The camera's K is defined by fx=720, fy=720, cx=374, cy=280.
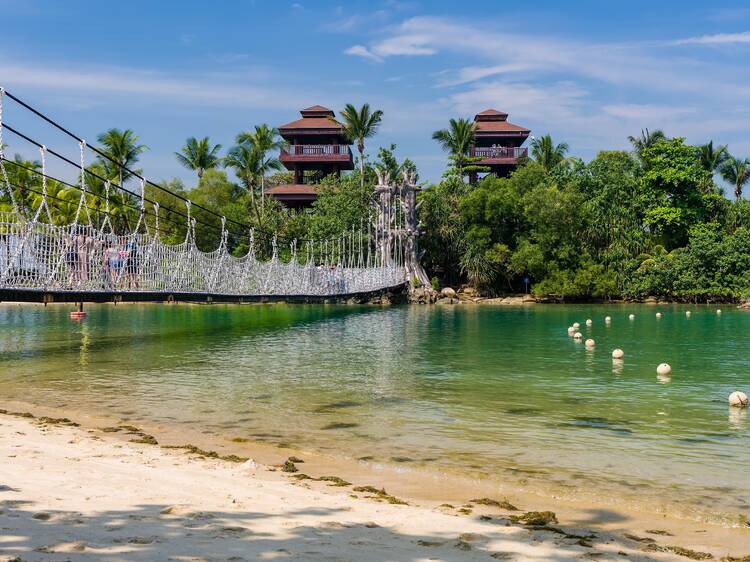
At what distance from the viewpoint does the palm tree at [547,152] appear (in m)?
41.8

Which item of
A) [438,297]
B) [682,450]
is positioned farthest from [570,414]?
[438,297]

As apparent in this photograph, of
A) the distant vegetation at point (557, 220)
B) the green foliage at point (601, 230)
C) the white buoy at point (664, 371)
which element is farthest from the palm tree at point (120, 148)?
the white buoy at point (664, 371)

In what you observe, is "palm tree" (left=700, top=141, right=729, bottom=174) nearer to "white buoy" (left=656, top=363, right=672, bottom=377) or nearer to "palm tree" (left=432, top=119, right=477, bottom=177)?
"palm tree" (left=432, top=119, right=477, bottom=177)

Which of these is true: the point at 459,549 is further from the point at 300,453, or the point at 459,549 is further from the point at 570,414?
the point at 570,414

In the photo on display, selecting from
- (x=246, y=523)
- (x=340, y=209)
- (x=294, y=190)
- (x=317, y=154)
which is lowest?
(x=246, y=523)

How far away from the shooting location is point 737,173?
46375mm

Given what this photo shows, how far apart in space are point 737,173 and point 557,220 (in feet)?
62.5

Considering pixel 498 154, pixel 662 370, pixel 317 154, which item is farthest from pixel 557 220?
pixel 662 370

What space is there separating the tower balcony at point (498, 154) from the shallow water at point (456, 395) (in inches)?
969

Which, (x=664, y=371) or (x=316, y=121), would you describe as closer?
(x=664, y=371)

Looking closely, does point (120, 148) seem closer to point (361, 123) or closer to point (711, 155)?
point (361, 123)

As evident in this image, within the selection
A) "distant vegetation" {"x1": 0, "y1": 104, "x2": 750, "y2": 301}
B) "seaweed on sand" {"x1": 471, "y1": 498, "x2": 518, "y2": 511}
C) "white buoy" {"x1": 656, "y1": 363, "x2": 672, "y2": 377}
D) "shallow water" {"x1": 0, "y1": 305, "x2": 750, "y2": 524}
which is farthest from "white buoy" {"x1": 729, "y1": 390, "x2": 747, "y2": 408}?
"distant vegetation" {"x1": 0, "y1": 104, "x2": 750, "y2": 301}

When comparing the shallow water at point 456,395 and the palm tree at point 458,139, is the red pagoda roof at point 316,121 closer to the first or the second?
the palm tree at point 458,139

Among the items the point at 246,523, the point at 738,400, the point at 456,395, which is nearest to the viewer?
the point at 246,523
